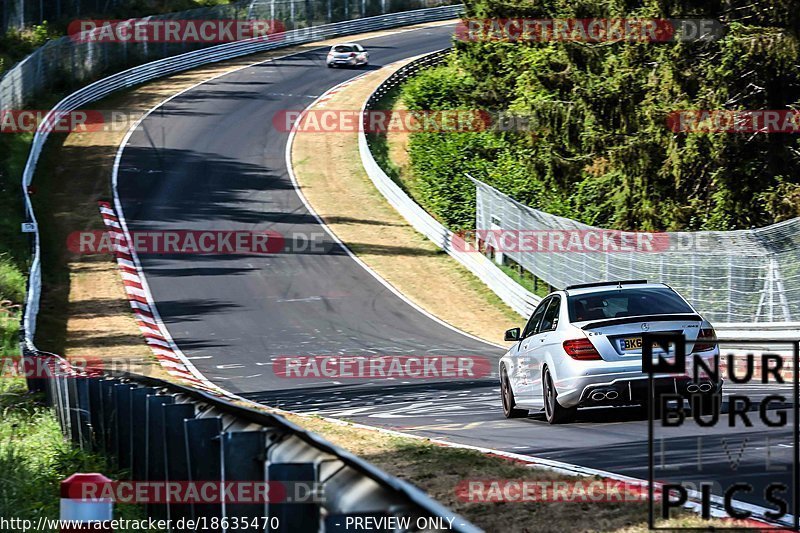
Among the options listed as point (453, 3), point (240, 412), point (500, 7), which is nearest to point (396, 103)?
point (500, 7)

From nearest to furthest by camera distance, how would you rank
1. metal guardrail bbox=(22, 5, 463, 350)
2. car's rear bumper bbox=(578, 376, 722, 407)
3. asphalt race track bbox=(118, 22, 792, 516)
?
A: asphalt race track bbox=(118, 22, 792, 516), car's rear bumper bbox=(578, 376, 722, 407), metal guardrail bbox=(22, 5, 463, 350)

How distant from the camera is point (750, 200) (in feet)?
109

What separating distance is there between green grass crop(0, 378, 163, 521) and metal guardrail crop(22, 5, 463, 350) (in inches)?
169

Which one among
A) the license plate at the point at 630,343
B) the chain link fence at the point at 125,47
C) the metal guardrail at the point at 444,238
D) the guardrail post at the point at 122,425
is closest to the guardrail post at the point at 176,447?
the guardrail post at the point at 122,425

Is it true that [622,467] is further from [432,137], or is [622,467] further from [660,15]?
[432,137]

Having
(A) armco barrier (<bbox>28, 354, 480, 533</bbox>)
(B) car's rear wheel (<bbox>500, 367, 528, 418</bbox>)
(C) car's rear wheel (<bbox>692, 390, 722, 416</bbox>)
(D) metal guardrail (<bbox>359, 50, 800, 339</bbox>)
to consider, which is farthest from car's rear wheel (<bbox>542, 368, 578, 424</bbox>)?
(D) metal guardrail (<bbox>359, 50, 800, 339</bbox>)

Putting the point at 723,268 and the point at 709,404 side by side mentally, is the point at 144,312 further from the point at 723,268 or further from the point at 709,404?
the point at 709,404

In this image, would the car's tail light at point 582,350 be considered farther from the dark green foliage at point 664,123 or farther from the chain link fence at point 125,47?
the chain link fence at point 125,47

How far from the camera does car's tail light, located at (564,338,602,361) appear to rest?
13.0 meters

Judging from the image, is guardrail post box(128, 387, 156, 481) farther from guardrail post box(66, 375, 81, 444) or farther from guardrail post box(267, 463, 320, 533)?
guardrail post box(267, 463, 320, 533)

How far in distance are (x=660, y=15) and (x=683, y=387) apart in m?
23.2

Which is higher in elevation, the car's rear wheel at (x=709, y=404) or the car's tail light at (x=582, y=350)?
the car's tail light at (x=582, y=350)

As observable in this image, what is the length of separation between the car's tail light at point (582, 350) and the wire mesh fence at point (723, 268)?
8494 millimetres

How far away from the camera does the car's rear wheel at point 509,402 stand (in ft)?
50.0
